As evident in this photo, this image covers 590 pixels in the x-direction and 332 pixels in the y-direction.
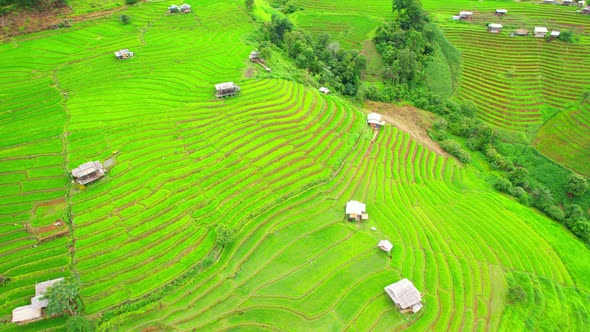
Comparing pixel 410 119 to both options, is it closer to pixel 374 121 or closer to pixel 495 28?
pixel 374 121

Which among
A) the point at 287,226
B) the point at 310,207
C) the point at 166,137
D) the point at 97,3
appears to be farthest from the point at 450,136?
the point at 97,3

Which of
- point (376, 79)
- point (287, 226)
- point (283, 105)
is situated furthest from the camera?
point (376, 79)

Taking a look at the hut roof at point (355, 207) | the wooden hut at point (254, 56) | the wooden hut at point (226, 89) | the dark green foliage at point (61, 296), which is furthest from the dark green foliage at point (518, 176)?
the dark green foliage at point (61, 296)

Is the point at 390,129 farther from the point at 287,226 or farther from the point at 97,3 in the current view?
the point at 97,3

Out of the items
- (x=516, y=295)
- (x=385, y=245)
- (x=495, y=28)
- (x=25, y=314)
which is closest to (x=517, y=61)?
(x=495, y=28)

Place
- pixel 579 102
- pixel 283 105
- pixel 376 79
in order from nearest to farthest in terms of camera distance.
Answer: pixel 283 105, pixel 579 102, pixel 376 79

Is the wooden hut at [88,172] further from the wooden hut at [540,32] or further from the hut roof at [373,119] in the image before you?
the wooden hut at [540,32]
